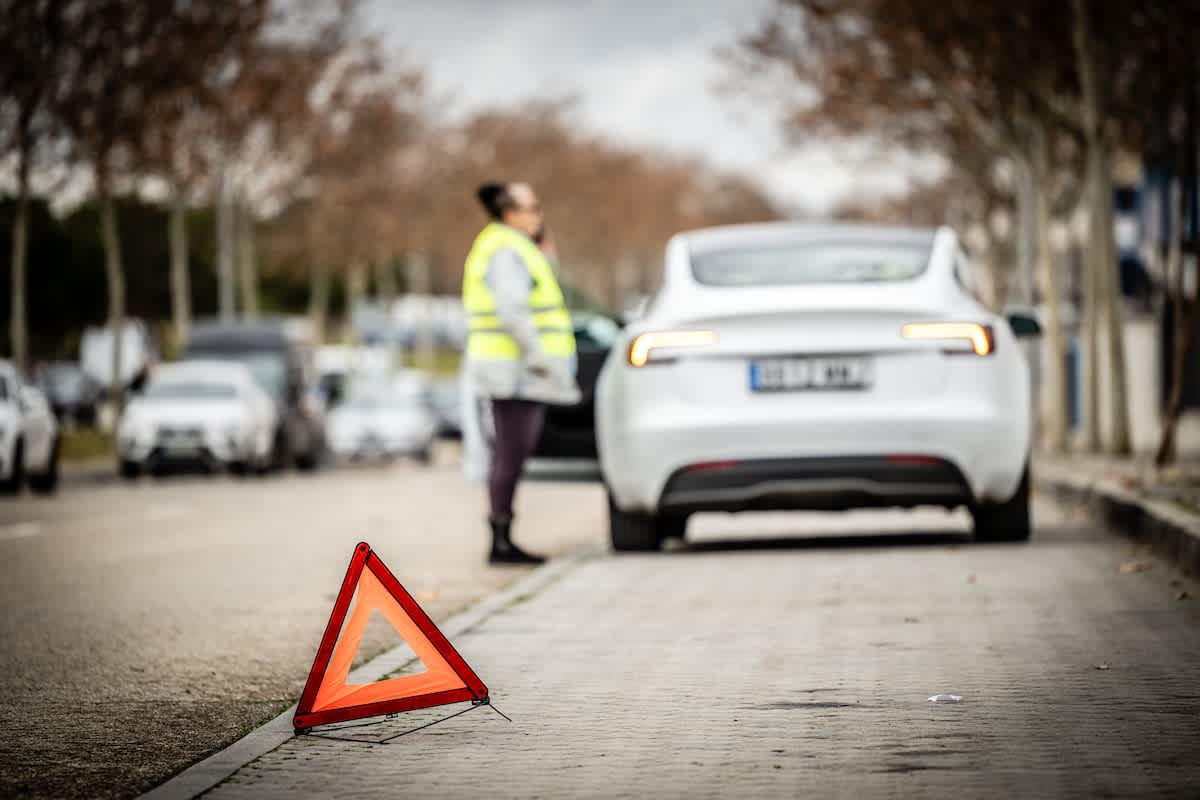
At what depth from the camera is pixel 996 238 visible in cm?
4650

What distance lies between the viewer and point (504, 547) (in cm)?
1328

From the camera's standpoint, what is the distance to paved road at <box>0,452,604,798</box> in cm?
714

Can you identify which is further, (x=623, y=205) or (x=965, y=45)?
(x=623, y=205)

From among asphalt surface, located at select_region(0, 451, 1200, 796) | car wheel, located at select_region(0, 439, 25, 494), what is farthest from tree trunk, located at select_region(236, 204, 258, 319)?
asphalt surface, located at select_region(0, 451, 1200, 796)

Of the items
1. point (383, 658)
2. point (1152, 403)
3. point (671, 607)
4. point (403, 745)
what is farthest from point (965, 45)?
point (403, 745)

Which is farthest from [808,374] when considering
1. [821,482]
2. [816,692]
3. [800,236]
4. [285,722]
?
Answer: [285,722]

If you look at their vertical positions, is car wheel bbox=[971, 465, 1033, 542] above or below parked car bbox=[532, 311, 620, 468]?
below

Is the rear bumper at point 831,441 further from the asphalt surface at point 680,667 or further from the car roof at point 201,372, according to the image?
the car roof at point 201,372

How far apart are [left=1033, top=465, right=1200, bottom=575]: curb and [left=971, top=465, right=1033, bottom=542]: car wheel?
71cm

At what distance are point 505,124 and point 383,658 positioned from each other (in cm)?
6694

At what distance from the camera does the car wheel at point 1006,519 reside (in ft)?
43.4

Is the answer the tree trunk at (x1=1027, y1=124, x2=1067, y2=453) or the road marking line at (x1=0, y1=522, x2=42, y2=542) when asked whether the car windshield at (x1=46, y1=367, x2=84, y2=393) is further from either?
the road marking line at (x1=0, y1=522, x2=42, y2=542)

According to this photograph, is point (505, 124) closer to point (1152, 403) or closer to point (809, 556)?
point (1152, 403)

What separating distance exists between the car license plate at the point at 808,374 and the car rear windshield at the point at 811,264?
525 millimetres
